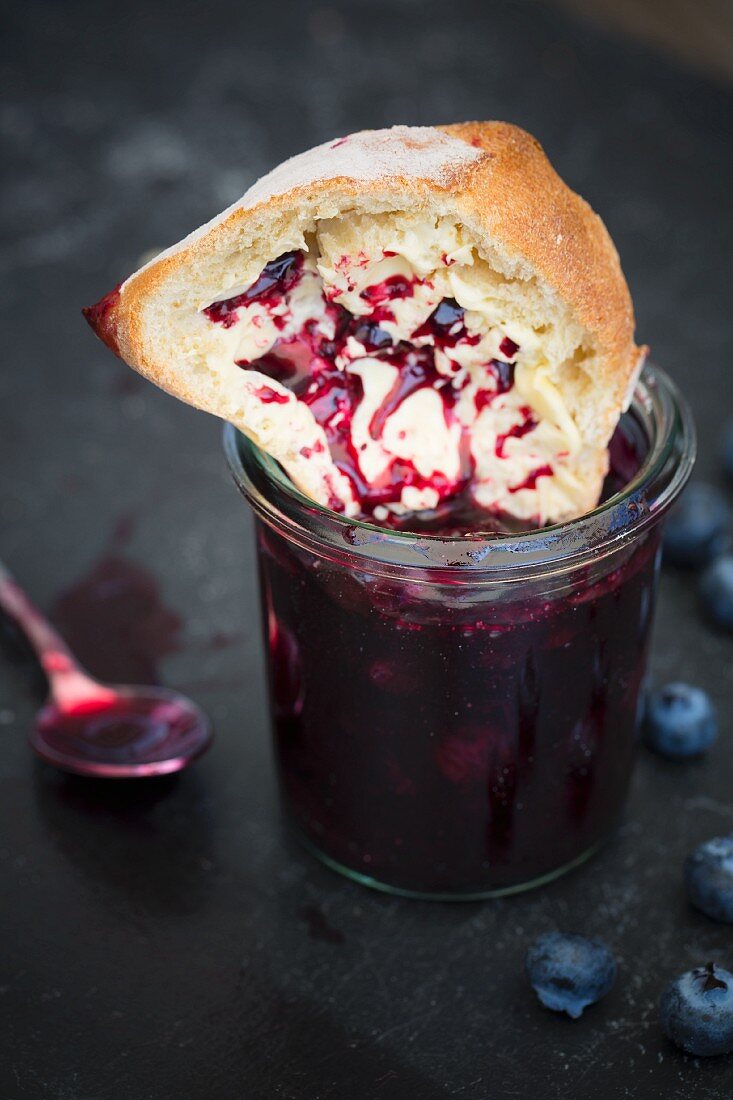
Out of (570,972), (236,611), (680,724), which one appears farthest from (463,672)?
(236,611)

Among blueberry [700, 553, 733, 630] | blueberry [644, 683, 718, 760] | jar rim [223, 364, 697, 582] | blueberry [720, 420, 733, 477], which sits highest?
jar rim [223, 364, 697, 582]

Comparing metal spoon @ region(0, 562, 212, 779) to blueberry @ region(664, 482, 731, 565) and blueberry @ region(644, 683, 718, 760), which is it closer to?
blueberry @ region(644, 683, 718, 760)

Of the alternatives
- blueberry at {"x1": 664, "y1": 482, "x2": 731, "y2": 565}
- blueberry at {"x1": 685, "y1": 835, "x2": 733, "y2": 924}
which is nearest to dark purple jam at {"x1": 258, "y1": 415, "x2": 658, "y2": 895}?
blueberry at {"x1": 685, "y1": 835, "x2": 733, "y2": 924}

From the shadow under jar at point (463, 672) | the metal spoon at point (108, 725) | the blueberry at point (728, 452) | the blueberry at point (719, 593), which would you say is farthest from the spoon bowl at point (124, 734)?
the blueberry at point (728, 452)

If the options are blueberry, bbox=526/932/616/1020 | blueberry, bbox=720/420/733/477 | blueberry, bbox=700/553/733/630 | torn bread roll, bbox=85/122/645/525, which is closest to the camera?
torn bread roll, bbox=85/122/645/525

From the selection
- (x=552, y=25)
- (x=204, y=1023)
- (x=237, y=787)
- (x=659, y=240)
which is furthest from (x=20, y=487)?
(x=552, y=25)

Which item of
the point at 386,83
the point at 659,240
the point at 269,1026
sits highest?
the point at 386,83

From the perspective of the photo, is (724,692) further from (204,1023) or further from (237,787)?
(204,1023)
